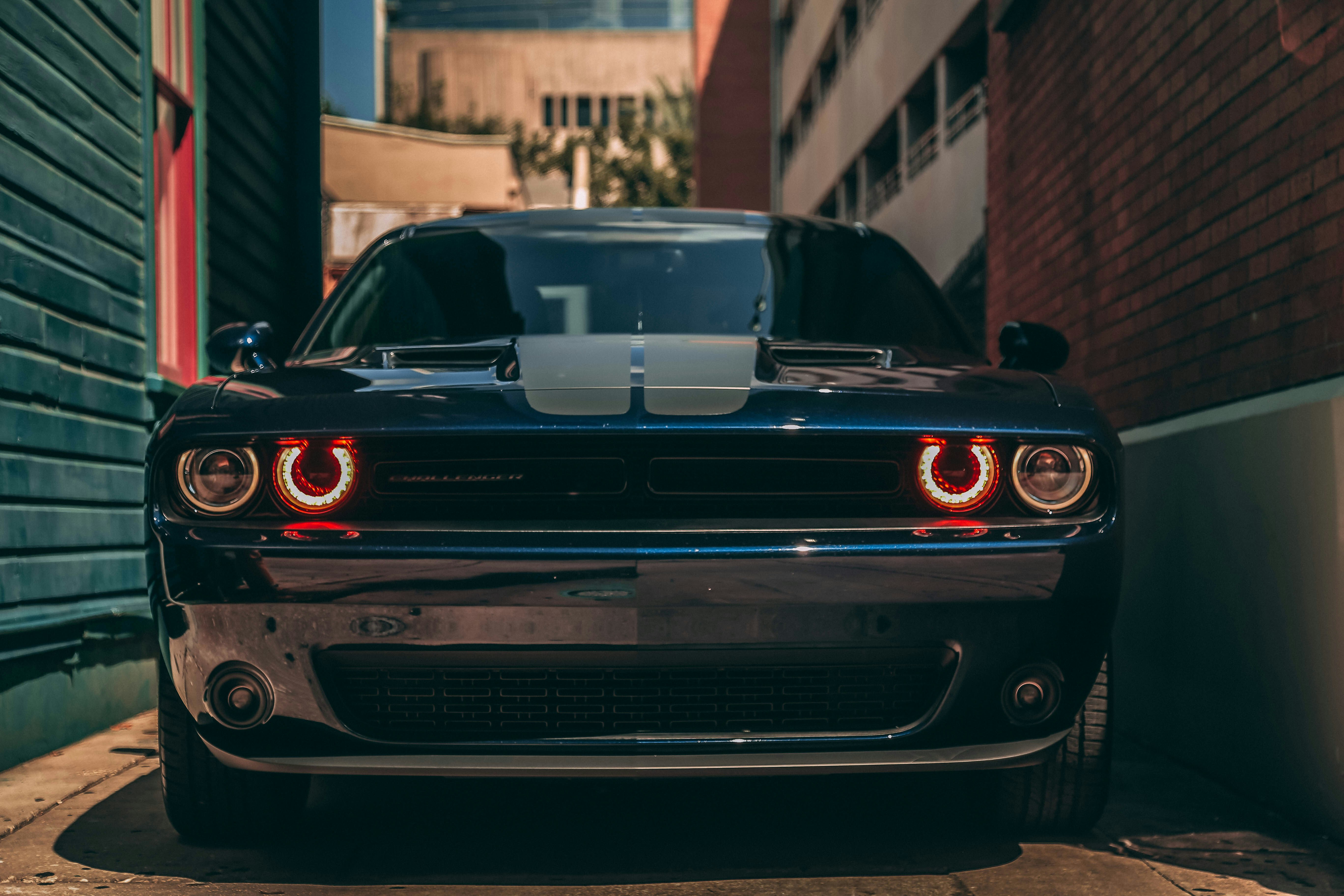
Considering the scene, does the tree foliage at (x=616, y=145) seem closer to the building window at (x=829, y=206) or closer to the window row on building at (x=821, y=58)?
the window row on building at (x=821, y=58)

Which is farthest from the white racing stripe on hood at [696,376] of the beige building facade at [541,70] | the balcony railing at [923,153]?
the beige building facade at [541,70]

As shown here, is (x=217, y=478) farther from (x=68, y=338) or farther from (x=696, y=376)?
(x=68, y=338)

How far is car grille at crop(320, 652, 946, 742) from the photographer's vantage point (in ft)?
8.66

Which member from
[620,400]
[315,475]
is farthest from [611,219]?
[315,475]

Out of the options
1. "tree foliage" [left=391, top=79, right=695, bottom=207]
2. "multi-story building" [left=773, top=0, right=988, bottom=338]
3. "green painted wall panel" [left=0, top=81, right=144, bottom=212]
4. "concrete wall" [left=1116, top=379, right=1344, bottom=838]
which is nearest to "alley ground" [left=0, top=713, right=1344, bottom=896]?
"concrete wall" [left=1116, top=379, right=1344, bottom=838]

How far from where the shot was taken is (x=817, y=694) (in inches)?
105

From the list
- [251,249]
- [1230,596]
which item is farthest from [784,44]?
[1230,596]

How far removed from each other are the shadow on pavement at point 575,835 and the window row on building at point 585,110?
49.6 metres

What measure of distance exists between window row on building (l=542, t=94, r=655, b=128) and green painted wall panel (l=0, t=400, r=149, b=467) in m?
47.8

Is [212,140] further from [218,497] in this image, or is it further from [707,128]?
[707,128]

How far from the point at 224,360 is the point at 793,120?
76.4 ft

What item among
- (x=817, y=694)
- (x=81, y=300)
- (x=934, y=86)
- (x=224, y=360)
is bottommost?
(x=817, y=694)

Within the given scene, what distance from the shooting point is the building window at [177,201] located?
638 cm

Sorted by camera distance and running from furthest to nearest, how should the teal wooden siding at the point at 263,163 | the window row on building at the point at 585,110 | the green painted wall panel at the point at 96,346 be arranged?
the window row on building at the point at 585,110 < the teal wooden siding at the point at 263,163 < the green painted wall panel at the point at 96,346
